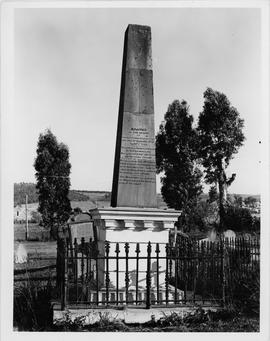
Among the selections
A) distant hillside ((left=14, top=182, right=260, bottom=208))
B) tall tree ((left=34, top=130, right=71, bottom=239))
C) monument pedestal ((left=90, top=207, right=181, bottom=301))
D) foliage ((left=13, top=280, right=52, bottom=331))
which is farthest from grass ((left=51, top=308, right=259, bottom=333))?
tall tree ((left=34, top=130, right=71, bottom=239))

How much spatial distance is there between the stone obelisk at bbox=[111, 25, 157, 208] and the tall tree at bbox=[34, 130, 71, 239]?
13240 mm

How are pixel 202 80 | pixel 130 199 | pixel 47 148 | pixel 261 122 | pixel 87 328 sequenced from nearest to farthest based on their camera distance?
1. pixel 87 328
2. pixel 261 122
3. pixel 130 199
4. pixel 202 80
5. pixel 47 148

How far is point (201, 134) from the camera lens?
2138cm

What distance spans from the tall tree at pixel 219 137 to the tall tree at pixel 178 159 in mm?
599

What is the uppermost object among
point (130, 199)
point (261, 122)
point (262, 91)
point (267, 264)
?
point (262, 91)

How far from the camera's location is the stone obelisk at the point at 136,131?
7.30m

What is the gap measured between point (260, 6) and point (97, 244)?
450cm

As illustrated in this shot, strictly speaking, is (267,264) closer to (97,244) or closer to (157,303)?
(157,303)

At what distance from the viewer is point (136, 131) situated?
7406 millimetres

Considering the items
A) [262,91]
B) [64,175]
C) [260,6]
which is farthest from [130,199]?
[64,175]

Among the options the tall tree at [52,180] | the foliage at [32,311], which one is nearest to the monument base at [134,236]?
the foliage at [32,311]

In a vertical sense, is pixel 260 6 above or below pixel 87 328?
above

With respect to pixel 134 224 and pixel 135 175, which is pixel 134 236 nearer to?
pixel 134 224

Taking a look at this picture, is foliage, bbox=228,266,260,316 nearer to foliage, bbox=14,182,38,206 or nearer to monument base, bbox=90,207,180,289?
monument base, bbox=90,207,180,289
